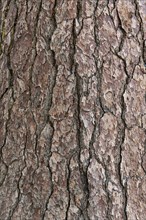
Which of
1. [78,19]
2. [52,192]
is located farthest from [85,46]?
[52,192]

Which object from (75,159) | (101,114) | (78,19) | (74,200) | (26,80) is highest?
(78,19)

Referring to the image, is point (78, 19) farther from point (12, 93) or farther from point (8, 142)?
point (8, 142)

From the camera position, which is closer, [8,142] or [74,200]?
[74,200]

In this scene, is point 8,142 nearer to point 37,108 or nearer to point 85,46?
point 37,108

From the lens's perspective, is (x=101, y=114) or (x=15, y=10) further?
(x=15, y=10)

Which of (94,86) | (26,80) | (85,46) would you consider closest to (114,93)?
(94,86)

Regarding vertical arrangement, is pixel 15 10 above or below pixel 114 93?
above
